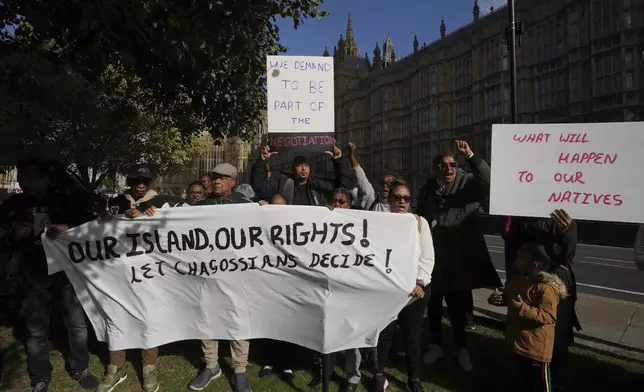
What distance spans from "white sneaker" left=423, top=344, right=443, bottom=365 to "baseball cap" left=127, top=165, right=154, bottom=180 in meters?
3.03

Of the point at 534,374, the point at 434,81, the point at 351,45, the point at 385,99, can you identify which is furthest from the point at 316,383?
the point at 351,45

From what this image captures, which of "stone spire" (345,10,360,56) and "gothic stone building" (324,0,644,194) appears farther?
"stone spire" (345,10,360,56)

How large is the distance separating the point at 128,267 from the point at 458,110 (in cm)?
4057

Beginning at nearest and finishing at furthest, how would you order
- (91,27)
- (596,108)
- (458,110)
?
1. (91,27)
2. (596,108)
3. (458,110)

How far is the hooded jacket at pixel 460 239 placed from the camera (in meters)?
3.94

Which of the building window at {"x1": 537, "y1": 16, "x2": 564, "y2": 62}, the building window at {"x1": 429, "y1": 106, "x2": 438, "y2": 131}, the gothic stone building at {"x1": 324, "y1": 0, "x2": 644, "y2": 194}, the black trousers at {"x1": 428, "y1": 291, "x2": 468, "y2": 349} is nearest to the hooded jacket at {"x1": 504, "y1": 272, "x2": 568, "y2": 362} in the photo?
the black trousers at {"x1": 428, "y1": 291, "x2": 468, "y2": 349}

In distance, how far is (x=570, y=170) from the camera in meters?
3.23

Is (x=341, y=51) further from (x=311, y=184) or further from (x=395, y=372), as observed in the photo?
(x=395, y=372)

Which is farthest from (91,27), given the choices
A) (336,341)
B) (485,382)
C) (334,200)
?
(485,382)

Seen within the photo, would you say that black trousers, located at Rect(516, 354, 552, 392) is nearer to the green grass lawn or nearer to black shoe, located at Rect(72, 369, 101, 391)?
the green grass lawn

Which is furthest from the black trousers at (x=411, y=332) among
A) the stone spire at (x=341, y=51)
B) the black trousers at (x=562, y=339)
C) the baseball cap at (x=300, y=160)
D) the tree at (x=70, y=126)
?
the stone spire at (x=341, y=51)

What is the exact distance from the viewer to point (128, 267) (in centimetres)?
359

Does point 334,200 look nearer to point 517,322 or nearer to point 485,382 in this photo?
point 517,322

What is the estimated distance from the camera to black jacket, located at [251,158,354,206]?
13.5 feet
